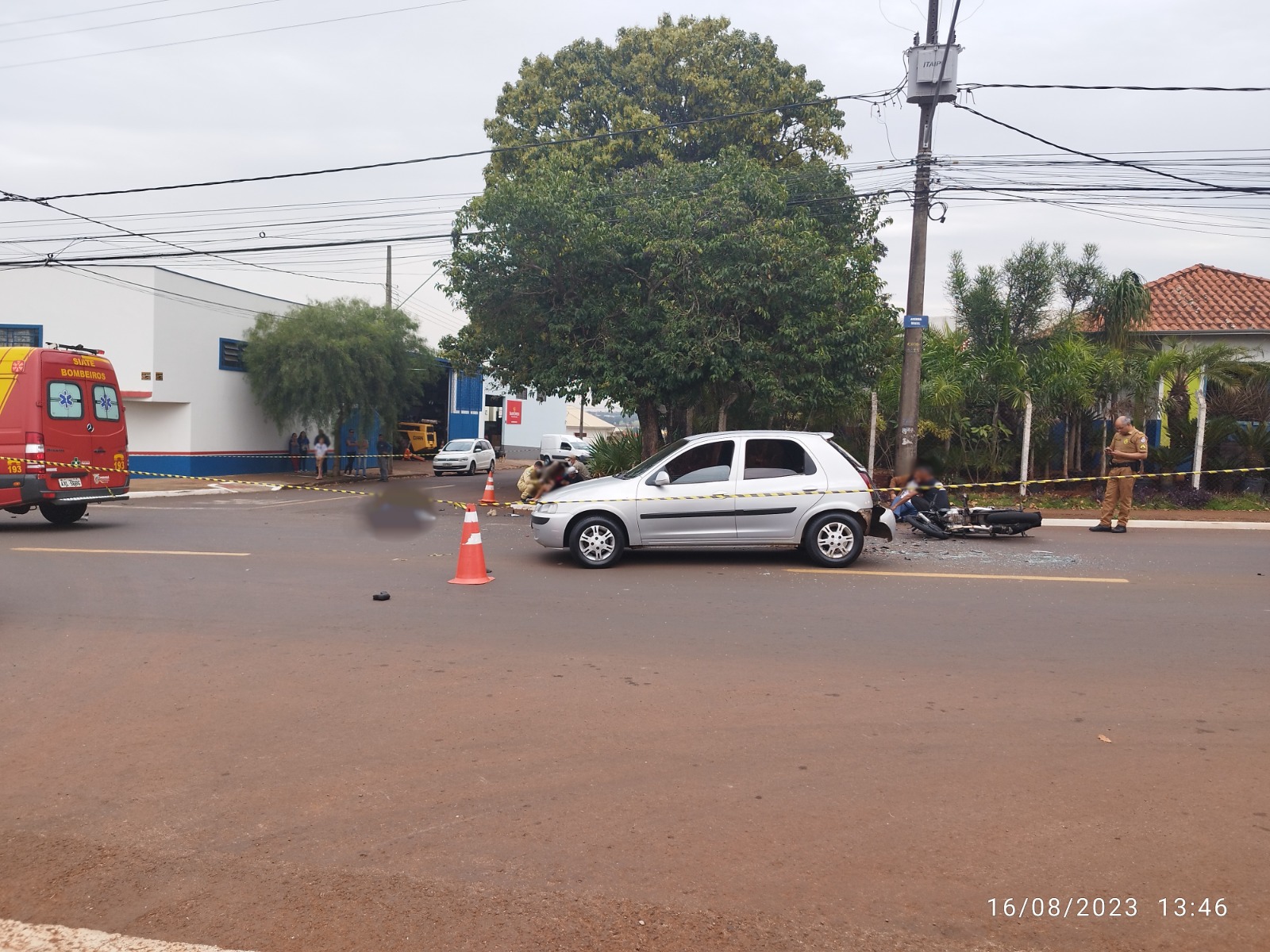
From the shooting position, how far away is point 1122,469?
15391 millimetres

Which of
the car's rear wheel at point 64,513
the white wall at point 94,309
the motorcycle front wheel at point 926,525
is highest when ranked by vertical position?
the white wall at point 94,309

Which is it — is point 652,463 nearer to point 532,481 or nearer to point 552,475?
point 552,475

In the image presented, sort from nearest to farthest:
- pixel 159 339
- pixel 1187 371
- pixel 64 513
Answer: pixel 64 513
pixel 1187 371
pixel 159 339

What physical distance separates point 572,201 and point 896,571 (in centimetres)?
1244

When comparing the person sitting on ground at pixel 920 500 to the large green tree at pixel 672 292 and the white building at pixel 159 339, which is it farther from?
the white building at pixel 159 339

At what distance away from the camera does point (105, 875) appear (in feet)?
13.0

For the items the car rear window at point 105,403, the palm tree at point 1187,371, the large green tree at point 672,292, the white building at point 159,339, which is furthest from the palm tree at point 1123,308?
the white building at point 159,339

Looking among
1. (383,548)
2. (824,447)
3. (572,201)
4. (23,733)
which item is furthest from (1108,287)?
(23,733)

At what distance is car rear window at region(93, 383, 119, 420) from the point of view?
1609 centimetres

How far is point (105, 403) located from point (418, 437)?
2505 cm

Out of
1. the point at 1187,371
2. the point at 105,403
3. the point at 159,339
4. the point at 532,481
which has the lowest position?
the point at 532,481

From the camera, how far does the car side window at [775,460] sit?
1166cm

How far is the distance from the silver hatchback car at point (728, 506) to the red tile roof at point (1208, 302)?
1697cm

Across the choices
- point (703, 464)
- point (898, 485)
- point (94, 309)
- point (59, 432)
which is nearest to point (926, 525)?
point (898, 485)
